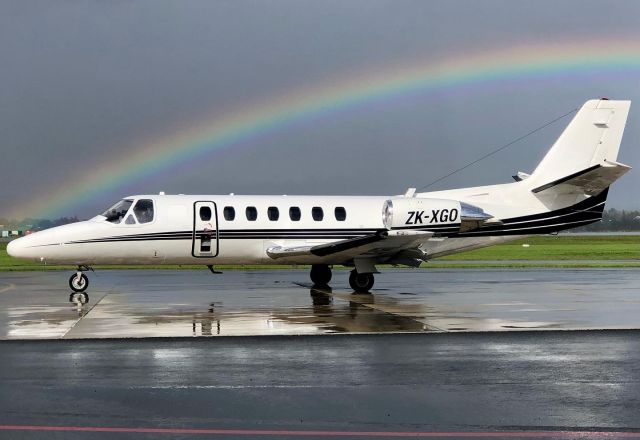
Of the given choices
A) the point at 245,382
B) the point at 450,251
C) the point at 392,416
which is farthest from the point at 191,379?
the point at 450,251

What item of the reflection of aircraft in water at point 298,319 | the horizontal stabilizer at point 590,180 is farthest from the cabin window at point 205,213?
the horizontal stabilizer at point 590,180

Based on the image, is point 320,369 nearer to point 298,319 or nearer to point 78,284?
point 298,319

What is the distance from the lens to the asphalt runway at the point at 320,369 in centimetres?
800

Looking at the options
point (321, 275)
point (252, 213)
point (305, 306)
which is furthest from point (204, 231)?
point (305, 306)

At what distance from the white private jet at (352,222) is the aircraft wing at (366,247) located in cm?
3

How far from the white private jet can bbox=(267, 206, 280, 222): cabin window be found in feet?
0.12

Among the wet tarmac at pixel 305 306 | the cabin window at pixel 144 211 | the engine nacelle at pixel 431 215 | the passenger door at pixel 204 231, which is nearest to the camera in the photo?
the wet tarmac at pixel 305 306

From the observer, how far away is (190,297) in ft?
78.2

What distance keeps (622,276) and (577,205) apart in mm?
5950

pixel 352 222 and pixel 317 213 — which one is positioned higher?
pixel 317 213

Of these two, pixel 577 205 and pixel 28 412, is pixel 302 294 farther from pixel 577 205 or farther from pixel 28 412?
pixel 28 412

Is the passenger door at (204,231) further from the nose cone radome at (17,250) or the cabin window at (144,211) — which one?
the nose cone radome at (17,250)

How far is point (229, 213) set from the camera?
87.1 ft

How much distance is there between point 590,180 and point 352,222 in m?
8.43
